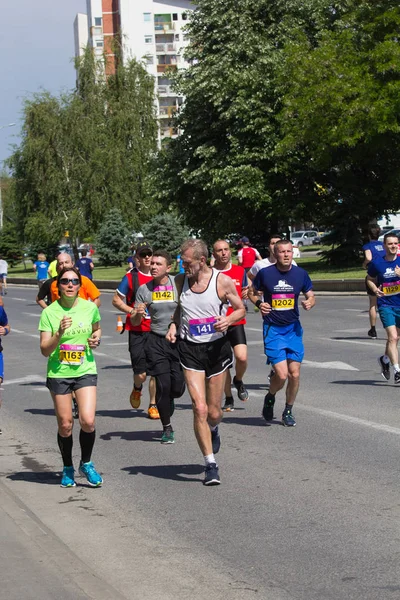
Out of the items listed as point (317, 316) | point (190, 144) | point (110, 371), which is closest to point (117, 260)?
point (190, 144)

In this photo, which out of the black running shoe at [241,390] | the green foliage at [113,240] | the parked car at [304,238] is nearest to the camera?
the black running shoe at [241,390]

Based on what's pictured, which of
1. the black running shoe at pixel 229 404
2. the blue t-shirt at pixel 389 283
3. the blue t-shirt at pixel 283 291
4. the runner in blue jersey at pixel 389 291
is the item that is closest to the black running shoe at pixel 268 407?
the blue t-shirt at pixel 283 291

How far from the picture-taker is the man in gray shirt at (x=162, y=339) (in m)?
9.70

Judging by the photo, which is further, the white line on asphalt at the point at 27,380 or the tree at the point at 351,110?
the tree at the point at 351,110

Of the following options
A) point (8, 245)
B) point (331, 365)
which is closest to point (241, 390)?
point (331, 365)

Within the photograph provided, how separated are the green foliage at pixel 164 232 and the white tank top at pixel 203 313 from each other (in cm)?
5378

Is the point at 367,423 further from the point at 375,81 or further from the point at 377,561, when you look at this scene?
the point at 375,81

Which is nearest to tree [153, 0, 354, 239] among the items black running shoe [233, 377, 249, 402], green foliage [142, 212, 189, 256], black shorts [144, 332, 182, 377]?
green foliage [142, 212, 189, 256]

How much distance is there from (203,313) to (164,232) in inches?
2138

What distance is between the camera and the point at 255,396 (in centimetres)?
1269

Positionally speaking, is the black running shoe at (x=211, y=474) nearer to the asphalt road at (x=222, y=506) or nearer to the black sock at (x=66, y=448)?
the asphalt road at (x=222, y=506)

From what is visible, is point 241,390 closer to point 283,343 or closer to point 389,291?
point 283,343

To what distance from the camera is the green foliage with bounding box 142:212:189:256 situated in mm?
61750

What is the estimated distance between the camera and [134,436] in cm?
1030
